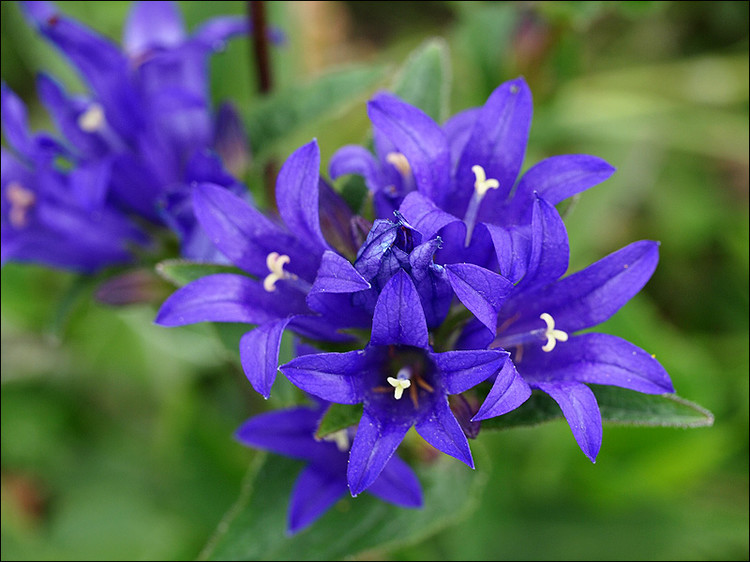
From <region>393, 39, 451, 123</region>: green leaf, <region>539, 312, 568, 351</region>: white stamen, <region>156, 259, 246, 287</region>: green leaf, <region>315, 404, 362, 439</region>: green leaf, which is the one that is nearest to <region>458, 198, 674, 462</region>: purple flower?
<region>539, 312, 568, 351</region>: white stamen

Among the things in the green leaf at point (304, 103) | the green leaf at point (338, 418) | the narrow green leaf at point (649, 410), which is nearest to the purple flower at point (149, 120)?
the green leaf at point (304, 103)

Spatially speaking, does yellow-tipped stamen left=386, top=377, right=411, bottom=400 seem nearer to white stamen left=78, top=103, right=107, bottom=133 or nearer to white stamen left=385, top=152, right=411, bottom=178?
white stamen left=385, top=152, right=411, bottom=178

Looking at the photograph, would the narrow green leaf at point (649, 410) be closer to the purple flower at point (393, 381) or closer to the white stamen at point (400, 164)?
the purple flower at point (393, 381)

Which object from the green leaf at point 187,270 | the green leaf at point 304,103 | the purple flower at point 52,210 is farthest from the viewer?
the green leaf at point 304,103

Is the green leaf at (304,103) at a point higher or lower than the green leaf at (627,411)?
higher

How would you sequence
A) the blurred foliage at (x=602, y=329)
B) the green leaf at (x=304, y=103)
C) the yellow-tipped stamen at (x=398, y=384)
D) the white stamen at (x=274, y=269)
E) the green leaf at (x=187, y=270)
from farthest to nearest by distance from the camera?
the blurred foliage at (x=602, y=329), the green leaf at (x=304, y=103), the green leaf at (x=187, y=270), the white stamen at (x=274, y=269), the yellow-tipped stamen at (x=398, y=384)

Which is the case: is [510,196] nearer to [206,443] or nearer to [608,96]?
[206,443]

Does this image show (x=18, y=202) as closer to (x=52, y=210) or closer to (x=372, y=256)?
(x=52, y=210)
